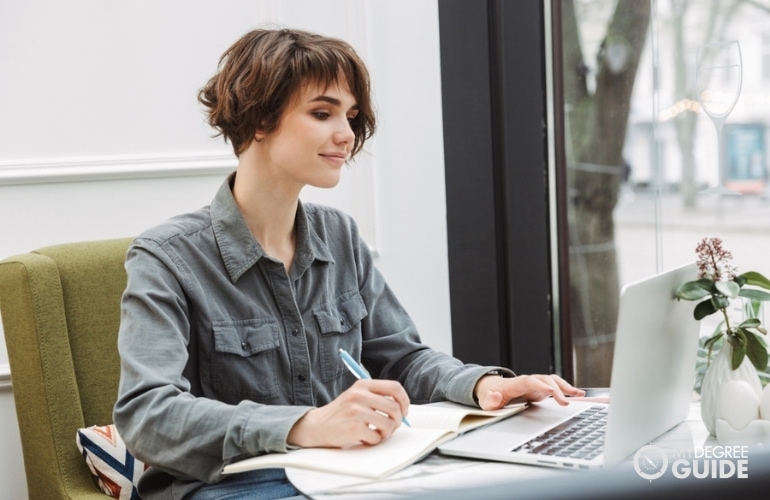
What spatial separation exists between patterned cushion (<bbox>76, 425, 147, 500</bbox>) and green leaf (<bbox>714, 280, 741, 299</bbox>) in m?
1.03

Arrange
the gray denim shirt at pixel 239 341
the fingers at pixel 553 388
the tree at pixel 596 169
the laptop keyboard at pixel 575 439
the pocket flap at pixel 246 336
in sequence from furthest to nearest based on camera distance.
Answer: the tree at pixel 596 169 → the pocket flap at pixel 246 336 → the fingers at pixel 553 388 → the gray denim shirt at pixel 239 341 → the laptop keyboard at pixel 575 439

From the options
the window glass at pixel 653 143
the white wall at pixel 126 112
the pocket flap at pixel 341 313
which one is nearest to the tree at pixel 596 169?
the window glass at pixel 653 143

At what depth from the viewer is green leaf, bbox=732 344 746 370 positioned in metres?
1.13

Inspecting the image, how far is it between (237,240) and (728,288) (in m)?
0.71

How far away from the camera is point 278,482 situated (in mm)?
1093

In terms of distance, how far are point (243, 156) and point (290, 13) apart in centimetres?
91

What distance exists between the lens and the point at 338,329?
1.47m

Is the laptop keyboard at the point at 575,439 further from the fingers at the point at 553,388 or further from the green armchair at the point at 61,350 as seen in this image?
the green armchair at the point at 61,350

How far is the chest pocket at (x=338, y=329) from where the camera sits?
4.78 feet

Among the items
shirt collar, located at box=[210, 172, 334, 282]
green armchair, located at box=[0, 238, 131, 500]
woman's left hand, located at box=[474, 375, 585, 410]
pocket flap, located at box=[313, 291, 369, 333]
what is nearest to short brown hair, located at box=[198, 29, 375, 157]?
shirt collar, located at box=[210, 172, 334, 282]

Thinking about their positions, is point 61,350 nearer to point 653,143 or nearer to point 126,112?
point 126,112

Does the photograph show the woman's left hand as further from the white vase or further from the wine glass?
the wine glass

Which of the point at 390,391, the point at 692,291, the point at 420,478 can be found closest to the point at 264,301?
the point at 390,391

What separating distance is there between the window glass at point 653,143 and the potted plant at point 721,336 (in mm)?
925
